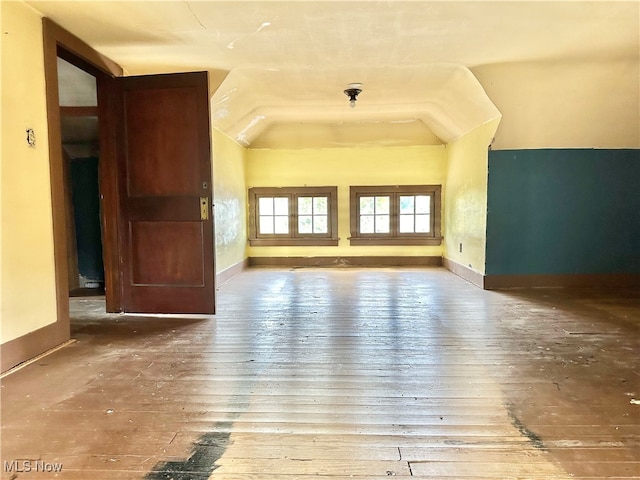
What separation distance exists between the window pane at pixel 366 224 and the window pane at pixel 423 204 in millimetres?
865

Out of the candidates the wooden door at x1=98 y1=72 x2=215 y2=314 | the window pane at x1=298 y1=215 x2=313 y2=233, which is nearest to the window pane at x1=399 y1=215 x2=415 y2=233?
the window pane at x1=298 y1=215 x2=313 y2=233

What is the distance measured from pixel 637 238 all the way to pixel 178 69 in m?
5.70

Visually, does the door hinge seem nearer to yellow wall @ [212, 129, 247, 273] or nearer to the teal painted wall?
yellow wall @ [212, 129, 247, 273]

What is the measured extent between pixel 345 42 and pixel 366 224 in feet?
13.9

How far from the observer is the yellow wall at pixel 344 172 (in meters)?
7.19

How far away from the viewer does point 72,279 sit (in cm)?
511

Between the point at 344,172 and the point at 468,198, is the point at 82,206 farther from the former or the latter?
the point at 468,198

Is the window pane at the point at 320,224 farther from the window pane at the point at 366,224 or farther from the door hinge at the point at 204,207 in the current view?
the door hinge at the point at 204,207

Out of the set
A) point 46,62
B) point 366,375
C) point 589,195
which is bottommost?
point 366,375

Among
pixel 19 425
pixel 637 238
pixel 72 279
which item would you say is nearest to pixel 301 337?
pixel 19 425

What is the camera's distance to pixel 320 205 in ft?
24.2

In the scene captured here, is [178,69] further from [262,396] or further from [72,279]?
[262,396]
